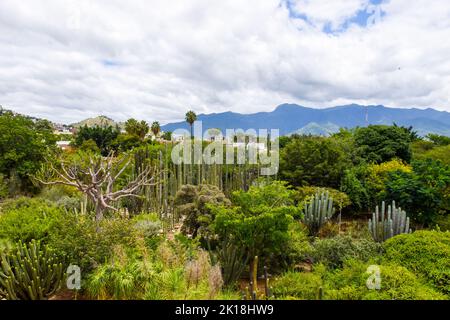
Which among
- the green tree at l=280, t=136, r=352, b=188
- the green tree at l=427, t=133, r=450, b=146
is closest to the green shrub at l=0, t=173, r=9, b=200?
the green tree at l=280, t=136, r=352, b=188

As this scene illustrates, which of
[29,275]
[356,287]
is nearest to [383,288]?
[356,287]

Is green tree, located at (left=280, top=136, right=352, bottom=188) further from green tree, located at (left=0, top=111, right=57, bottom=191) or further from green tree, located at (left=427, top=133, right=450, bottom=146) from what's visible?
green tree, located at (left=427, top=133, right=450, bottom=146)

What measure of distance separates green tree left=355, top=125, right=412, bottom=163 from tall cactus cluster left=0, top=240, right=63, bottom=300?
12.0 m

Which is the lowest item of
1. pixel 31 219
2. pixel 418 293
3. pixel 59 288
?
pixel 59 288

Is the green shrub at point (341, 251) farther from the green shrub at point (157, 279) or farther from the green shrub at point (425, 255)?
the green shrub at point (157, 279)

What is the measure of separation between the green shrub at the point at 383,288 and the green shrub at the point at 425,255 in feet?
Answer: 0.88

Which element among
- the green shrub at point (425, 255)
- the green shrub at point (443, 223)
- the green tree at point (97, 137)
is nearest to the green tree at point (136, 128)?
the green tree at point (97, 137)

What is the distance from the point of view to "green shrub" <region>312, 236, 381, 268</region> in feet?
18.8

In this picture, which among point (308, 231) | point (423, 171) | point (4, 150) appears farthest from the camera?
point (4, 150)

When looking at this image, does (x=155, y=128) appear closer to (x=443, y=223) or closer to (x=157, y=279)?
(x=443, y=223)
